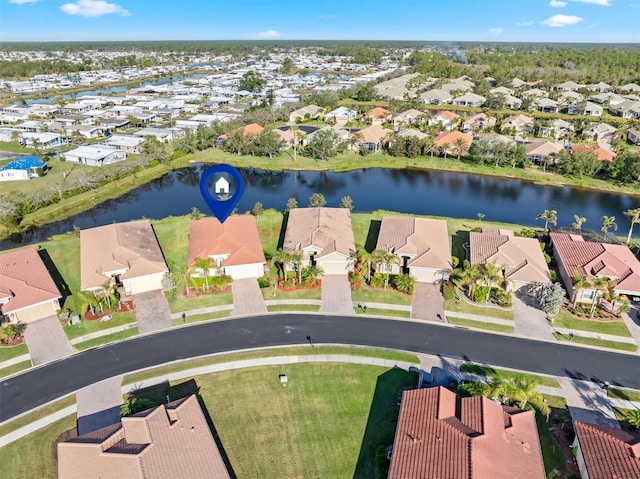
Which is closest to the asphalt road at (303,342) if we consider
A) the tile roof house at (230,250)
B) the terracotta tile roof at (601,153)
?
the tile roof house at (230,250)

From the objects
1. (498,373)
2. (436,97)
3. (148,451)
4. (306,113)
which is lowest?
(498,373)

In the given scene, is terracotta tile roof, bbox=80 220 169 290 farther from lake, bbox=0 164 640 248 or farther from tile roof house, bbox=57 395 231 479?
tile roof house, bbox=57 395 231 479

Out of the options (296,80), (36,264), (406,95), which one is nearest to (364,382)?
(36,264)

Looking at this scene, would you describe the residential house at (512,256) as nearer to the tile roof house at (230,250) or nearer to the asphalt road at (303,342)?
the asphalt road at (303,342)

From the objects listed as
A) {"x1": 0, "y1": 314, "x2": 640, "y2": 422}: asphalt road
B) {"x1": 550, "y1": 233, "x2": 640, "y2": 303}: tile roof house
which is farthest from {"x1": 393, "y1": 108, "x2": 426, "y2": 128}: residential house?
{"x1": 0, "y1": 314, "x2": 640, "y2": 422}: asphalt road

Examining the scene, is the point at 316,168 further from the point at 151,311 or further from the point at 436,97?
the point at 436,97

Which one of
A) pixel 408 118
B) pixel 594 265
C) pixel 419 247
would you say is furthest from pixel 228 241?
pixel 408 118
